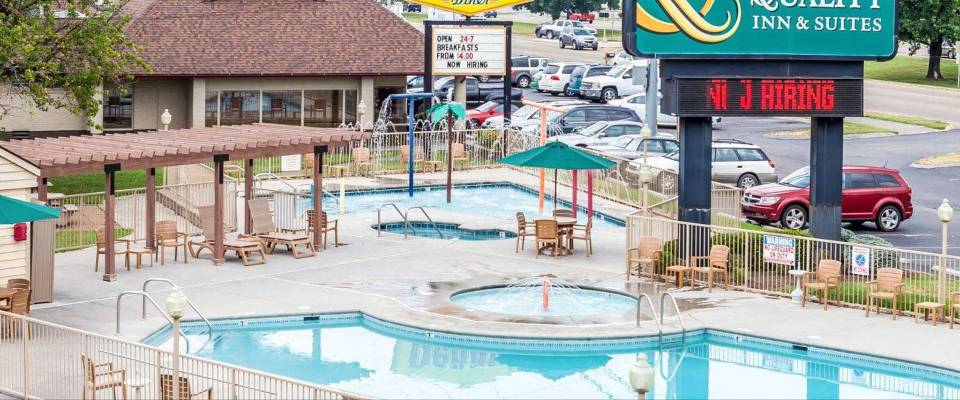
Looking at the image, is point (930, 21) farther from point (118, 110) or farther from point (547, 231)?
point (547, 231)

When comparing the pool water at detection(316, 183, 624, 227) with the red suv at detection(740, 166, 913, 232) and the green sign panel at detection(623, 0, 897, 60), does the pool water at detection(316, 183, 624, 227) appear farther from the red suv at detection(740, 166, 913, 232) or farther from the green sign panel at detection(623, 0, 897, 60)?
the green sign panel at detection(623, 0, 897, 60)

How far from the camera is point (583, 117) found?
53312 millimetres

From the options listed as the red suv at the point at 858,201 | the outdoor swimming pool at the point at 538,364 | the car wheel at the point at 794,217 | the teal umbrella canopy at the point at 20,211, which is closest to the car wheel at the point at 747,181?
the red suv at the point at 858,201

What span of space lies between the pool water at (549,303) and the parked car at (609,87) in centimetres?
3606

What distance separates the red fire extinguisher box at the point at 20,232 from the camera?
26.1 metres

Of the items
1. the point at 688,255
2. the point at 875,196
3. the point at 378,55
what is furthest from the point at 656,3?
the point at 378,55

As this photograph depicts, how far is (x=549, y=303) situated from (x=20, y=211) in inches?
360

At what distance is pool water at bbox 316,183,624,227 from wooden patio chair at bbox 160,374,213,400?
1908cm

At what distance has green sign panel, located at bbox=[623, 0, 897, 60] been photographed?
1168 inches

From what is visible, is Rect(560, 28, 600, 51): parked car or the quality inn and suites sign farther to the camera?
Rect(560, 28, 600, 51): parked car

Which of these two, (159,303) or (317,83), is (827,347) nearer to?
(159,303)

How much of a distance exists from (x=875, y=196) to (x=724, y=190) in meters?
4.51

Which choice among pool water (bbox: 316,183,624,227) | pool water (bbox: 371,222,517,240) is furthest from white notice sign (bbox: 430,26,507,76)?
pool water (bbox: 371,222,517,240)

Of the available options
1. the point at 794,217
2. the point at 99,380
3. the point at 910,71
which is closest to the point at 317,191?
the point at 794,217
